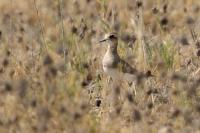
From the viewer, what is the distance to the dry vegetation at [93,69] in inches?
226

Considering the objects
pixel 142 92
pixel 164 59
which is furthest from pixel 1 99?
pixel 164 59

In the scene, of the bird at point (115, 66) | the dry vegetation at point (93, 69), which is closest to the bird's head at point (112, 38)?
the bird at point (115, 66)

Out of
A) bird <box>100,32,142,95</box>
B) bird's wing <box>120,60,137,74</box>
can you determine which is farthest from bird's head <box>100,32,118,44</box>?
bird's wing <box>120,60,137,74</box>

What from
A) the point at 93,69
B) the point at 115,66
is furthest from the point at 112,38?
the point at 115,66

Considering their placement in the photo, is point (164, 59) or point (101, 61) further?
point (101, 61)

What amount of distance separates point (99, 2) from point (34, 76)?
2384 mm

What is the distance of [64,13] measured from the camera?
30.4 ft

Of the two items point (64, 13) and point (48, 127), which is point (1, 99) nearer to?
point (48, 127)

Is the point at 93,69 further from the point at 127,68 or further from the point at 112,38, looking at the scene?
the point at 127,68

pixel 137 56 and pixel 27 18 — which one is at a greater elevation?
pixel 27 18

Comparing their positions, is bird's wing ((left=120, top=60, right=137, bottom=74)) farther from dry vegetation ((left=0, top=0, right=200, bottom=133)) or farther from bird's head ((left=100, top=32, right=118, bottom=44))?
bird's head ((left=100, top=32, right=118, bottom=44))

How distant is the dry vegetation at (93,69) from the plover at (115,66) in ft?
0.36

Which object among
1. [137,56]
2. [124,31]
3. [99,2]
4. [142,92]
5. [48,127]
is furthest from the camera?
[99,2]

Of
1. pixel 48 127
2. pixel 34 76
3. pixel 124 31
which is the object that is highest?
pixel 124 31
